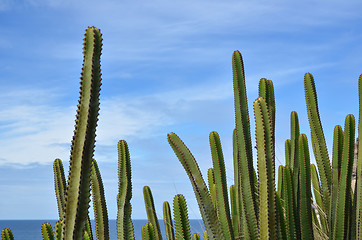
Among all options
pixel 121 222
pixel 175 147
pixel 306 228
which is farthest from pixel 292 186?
pixel 121 222

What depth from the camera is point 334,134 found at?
12.1ft

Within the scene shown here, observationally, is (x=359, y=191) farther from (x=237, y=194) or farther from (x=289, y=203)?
(x=237, y=194)

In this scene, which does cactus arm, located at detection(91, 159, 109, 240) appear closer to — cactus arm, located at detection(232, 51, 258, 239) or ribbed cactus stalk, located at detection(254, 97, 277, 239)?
cactus arm, located at detection(232, 51, 258, 239)

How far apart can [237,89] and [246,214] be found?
0.86m

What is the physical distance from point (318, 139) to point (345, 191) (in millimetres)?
624

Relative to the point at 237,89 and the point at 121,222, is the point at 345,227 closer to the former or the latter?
the point at 237,89

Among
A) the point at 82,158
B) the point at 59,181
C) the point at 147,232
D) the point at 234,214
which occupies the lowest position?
the point at 147,232

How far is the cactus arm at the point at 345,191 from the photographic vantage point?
3.37 meters

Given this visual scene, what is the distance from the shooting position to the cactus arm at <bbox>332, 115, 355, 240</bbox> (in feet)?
11.1

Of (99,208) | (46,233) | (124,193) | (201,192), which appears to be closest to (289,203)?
(201,192)

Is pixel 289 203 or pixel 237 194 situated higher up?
pixel 237 194

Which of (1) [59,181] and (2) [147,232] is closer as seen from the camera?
(2) [147,232]

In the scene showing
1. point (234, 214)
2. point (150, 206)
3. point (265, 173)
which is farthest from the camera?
point (150, 206)

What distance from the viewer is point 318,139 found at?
389 centimetres
